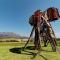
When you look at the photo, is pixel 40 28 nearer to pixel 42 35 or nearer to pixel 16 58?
pixel 42 35

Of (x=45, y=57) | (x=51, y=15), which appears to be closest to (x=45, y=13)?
(x=51, y=15)

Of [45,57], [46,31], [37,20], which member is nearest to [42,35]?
[46,31]

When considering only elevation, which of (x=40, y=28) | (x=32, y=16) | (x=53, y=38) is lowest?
(x=53, y=38)

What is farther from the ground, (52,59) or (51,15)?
(51,15)

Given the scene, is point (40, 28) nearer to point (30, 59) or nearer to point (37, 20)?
point (37, 20)

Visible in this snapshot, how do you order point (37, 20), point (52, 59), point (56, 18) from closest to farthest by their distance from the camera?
point (52, 59) → point (37, 20) → point (56, 18)

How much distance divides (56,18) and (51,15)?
96 cm

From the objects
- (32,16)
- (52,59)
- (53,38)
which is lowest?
(52,59)

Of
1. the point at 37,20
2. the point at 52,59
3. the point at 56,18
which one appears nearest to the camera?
the point at 52,59

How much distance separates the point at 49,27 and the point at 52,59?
7.84m

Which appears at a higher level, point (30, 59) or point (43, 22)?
point (43, 22)

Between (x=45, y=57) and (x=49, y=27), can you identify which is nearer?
(x=45, y=57)

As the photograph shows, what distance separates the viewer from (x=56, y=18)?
27891mm

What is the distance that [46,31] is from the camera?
27.6 metres
